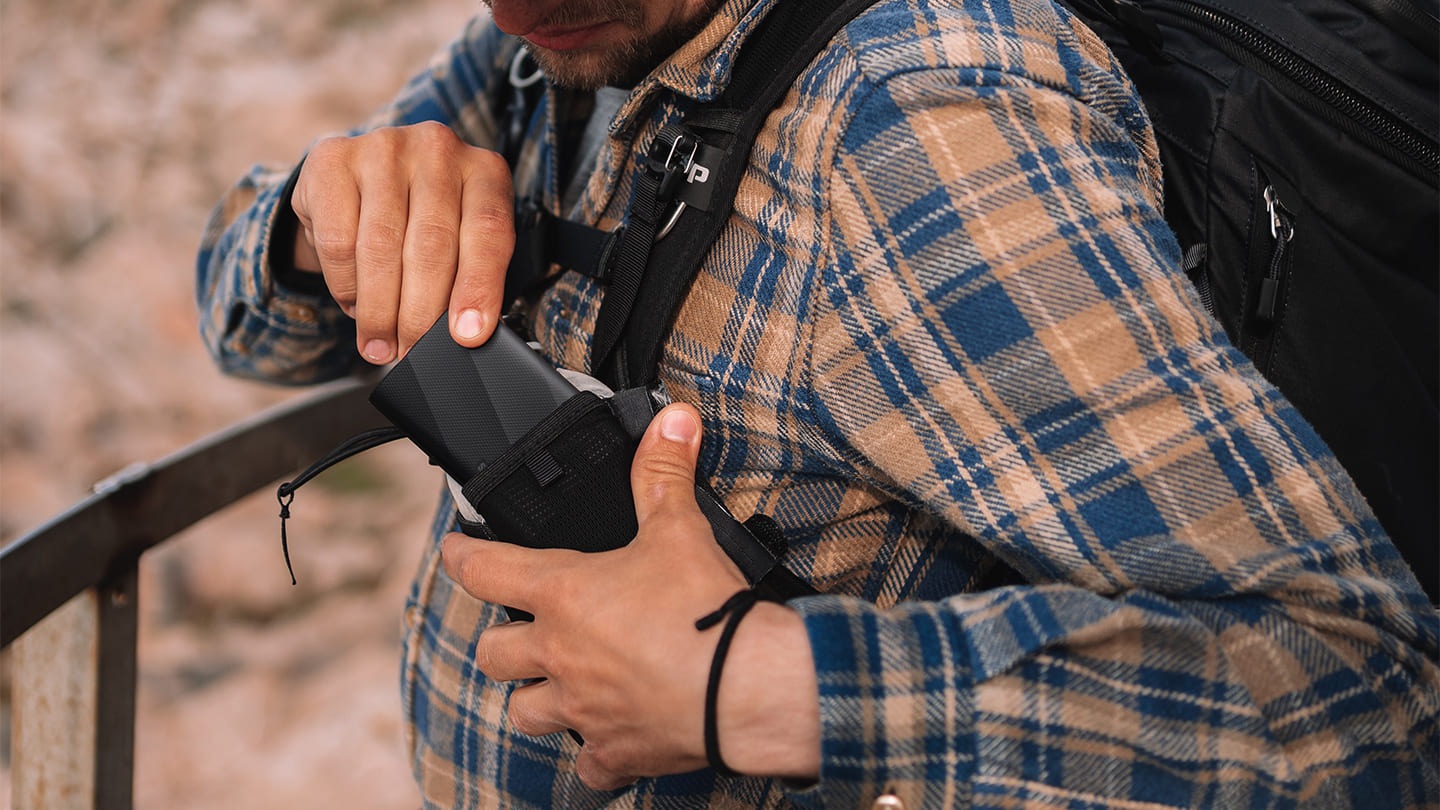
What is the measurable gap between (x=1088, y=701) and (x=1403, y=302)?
561 mm

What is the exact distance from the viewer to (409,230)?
40.5 inches

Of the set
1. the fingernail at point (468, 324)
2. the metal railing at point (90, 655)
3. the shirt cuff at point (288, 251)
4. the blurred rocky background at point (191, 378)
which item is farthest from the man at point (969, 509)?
the blurred rocky background at point (191, 378)

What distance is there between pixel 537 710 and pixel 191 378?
3249 millimetres

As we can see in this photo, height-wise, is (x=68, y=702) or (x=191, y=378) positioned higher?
(x=68, y=702)

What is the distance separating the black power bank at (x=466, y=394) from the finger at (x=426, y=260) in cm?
3

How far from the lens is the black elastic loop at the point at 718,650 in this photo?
2.44ft

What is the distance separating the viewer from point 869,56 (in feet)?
2.77

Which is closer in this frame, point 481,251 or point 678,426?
point 678,426

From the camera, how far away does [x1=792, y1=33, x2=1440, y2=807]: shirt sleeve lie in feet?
2.43

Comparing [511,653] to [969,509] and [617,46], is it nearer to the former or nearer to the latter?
[969,509]

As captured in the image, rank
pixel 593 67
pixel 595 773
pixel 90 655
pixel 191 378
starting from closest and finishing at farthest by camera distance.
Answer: pixel 595 773 < pixel 593 67 < pixel 90 655 < pixel 191 378

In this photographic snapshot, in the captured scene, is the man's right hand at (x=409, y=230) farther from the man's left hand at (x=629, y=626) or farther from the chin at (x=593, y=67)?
the man's left hand at (x=629, y=626)

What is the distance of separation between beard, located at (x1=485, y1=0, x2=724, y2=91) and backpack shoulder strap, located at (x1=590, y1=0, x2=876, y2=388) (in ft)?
0.35

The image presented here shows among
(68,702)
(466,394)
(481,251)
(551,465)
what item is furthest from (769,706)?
(68,702)
